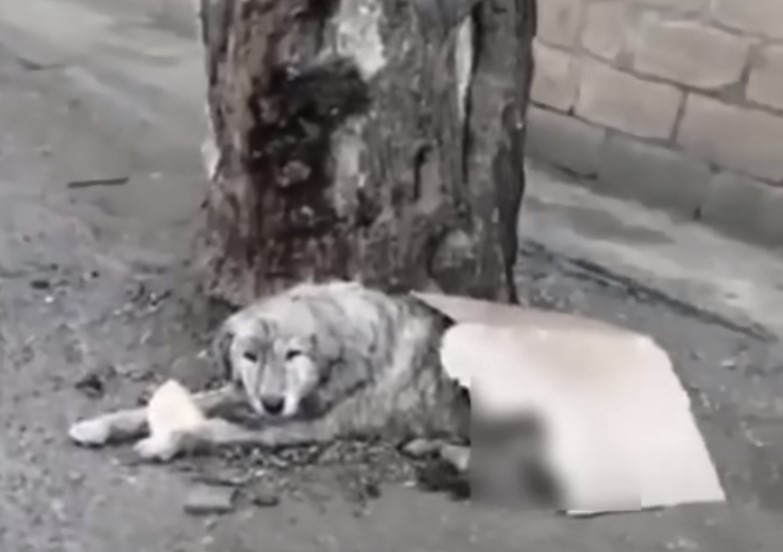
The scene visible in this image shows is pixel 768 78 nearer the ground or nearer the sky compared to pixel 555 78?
nearer the sky

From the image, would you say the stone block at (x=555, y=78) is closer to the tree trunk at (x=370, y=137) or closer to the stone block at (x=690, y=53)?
the stone block at (x=690, y=53)

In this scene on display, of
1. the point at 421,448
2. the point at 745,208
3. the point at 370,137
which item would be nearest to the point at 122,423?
the point at 421,448

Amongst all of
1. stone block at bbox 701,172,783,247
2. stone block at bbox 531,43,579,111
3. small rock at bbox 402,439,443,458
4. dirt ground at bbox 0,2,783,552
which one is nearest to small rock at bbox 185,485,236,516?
dirt ground at bbox 0,2,783,552

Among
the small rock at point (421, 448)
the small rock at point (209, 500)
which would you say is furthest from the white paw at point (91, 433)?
the small rock at point (421, 448)

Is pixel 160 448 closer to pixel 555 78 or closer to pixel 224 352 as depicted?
pixel 224 352

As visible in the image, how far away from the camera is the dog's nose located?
70.9 inches

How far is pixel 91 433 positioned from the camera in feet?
5.95

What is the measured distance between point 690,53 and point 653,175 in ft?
0.92

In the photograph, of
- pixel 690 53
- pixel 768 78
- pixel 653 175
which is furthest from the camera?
pixel 653 175

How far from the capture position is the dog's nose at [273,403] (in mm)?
1801

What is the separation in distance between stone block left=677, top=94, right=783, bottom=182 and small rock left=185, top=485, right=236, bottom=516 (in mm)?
1792

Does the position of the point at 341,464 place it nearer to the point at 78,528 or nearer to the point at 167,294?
the point at 78,528

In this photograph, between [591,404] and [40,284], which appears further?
[40,284]

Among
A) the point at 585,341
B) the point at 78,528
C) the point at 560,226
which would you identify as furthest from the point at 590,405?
the point at 560,226
